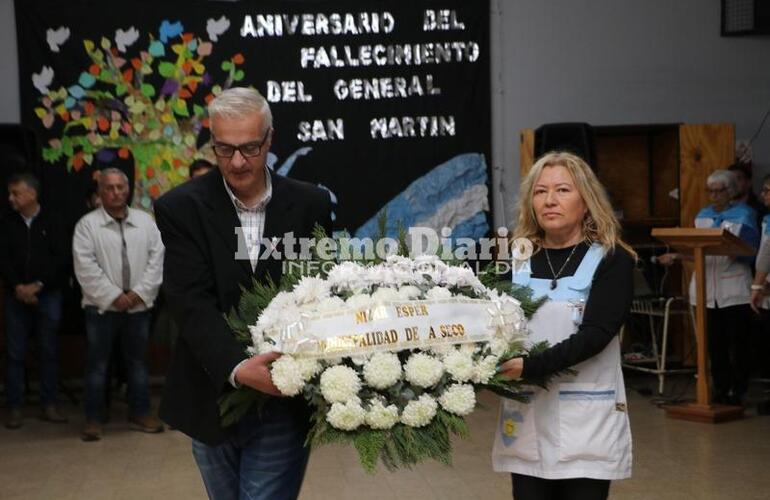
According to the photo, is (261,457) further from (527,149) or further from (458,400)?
(527,149)

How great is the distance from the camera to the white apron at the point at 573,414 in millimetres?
2686

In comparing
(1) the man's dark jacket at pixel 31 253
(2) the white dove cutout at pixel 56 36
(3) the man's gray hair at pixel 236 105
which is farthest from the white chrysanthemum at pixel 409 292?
(2) the white dove cutout at pixel 56 36

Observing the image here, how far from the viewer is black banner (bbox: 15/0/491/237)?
8562 millimetres

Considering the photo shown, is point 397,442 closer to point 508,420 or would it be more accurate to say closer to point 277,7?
point 508,420

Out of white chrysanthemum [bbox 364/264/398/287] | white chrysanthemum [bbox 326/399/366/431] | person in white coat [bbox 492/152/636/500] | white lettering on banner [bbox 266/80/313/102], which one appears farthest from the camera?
white lettering on banner [bbox 266/80/313/102]

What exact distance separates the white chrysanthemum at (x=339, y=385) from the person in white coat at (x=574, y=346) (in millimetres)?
602

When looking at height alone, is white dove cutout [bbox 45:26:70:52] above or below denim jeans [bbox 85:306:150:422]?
above

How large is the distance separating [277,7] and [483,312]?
6691mm

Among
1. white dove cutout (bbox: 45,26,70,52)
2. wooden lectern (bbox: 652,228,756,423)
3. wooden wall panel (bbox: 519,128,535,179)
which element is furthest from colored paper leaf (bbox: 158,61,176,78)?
wooden lectern (bbox: 652,228,756,423)

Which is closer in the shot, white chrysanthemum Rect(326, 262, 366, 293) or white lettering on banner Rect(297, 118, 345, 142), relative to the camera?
white chrysanthemum Rect(326, 262, 366, 293)

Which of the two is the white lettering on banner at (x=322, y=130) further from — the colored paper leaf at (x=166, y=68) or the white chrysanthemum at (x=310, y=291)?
the white chrysanthemum at (x=310, y=291)

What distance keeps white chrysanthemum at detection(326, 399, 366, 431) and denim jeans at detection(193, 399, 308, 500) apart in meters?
0.28

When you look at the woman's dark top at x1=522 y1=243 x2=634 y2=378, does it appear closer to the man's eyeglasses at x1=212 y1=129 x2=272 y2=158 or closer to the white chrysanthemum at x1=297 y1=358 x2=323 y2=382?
the white chrysanthemum at x1=297 y1=358 x2=323 y2=382

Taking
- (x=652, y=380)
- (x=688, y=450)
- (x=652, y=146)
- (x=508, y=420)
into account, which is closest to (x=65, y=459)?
(x=688, y=450)
